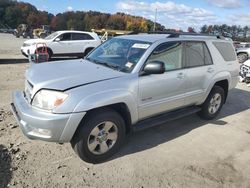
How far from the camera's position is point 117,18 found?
222 ft

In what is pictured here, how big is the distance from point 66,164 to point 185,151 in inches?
75.3

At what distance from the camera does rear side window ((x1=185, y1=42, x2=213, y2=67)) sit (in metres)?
5.12

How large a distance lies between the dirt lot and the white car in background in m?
8.74

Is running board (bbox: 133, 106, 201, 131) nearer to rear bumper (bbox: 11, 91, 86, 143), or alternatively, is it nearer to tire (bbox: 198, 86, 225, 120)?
tire (bbox: 198, 86, 225, 120)

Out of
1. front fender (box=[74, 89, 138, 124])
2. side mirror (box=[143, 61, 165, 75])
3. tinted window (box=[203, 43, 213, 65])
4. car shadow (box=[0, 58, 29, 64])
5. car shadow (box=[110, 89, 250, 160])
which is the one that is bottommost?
car shadow (box=[110, 89, 250, 160])

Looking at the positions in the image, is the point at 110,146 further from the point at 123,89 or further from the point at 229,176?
the point at 229,176

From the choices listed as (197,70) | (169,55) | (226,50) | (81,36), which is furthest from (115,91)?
(81,36)

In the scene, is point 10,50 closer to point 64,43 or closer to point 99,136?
point 64,43

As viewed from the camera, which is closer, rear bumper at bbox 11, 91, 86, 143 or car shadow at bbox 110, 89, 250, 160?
rear bumper at bbox 11, 91, 86, 143

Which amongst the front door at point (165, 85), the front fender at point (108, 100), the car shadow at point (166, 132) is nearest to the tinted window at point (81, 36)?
the car shadow at point (166, 132)

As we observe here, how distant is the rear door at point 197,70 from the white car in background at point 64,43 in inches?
382

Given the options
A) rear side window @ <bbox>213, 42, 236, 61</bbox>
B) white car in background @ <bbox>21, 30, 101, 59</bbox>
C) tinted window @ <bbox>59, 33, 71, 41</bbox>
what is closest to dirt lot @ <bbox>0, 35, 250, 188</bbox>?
rear side window @ <bbox>213, 42, 236, 61</bbox>

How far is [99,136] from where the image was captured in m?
3.88

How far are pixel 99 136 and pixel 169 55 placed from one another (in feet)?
6.20
